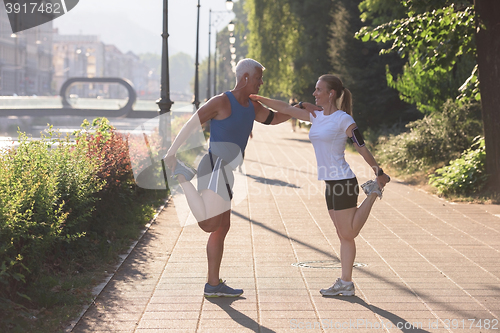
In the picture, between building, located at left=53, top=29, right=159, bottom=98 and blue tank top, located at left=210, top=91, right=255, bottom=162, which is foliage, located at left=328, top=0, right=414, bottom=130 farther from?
building, located at left=53, top=29, right=159, bottom=98

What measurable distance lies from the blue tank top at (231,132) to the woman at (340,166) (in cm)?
21

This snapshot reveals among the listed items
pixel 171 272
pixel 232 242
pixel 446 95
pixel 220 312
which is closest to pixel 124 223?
pixel 232 242

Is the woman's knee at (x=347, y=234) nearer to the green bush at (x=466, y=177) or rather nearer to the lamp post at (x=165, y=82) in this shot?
the green bush at (x=466, y=177)

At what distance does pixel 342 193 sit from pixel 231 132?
1.08 meters

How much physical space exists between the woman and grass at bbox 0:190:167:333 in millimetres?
2179

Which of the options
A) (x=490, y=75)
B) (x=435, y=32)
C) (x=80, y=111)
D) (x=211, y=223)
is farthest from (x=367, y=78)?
(x=80, y=111)

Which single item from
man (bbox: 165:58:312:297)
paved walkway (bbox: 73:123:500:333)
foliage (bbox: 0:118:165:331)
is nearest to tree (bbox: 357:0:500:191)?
paved walkway (bbox: 73:123:500:333)

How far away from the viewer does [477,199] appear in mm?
11609

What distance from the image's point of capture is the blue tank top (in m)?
5.23

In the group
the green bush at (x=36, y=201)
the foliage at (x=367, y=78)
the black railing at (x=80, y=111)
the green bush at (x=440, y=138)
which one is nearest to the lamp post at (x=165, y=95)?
the green bush at (x=440, y=138)

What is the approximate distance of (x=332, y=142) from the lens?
525 cm

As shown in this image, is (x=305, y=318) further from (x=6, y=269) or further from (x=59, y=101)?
(x=59, y=101)

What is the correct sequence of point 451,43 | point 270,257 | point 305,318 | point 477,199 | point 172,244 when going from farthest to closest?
point 451,43 → point 477,199 → point 172,244 → point 270,257 → point 305,318

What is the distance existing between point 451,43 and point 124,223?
7.59 m
